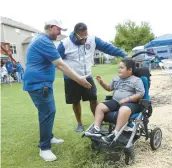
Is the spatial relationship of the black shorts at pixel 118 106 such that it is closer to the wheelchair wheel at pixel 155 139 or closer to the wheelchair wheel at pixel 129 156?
the wheelchair wheel at pixel 155 139

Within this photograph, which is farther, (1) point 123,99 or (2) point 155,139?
(2) point 155,139

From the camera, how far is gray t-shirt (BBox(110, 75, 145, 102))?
4223 millimetres

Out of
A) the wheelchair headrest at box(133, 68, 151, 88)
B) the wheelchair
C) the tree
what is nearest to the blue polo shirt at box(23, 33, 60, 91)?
the wheelchair

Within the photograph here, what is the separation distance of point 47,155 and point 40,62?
1270 millimetres

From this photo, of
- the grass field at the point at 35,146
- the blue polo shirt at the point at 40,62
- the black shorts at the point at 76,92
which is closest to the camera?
the blue polo shirt at the point at 40,62

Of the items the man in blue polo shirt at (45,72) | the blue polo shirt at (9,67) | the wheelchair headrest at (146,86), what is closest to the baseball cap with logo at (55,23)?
the man in blue polo shirt at (45,72)

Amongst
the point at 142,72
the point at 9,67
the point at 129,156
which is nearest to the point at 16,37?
the point at 9,67

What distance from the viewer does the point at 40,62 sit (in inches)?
Answer: 155

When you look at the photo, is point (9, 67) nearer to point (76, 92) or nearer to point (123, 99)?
point (76, 92)

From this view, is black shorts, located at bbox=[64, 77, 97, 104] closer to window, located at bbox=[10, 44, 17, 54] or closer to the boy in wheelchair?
the boy in wheelchair

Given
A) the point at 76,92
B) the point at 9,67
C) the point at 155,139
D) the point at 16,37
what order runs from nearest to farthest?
the point at 155,139
the point at 76,92
the point at 9,67
the point at 16,37

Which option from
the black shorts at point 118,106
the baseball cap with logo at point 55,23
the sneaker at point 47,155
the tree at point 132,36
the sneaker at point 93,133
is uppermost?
the tree at point 132,36

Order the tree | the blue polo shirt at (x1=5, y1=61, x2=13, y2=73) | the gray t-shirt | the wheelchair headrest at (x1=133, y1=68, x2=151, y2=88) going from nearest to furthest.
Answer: the gray t-shirt
the wheelchair headrest at (x1=133, y1=68, x2=151, y2=88)
the blue polo shirt at (x1=5, y1=61, x2=13, y2=73)
the tree

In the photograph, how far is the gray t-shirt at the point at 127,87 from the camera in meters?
4.22
